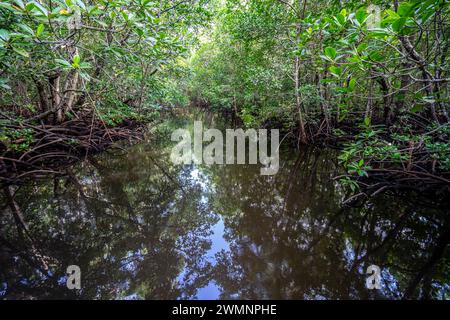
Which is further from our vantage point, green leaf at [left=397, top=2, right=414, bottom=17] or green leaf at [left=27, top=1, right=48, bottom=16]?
green leaf at [left=27, top=1, right=48, bottom=16]

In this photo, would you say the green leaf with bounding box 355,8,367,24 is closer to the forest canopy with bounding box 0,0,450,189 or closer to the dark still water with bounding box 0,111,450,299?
the forest canopy with bounding box 0,0,450,189

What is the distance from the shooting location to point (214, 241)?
2637 mm

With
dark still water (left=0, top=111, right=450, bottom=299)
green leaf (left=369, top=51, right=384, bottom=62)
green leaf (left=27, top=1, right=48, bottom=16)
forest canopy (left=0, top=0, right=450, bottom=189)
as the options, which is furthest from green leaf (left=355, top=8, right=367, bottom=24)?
green leaf (left=27, top=1, right=48, bottom=16)

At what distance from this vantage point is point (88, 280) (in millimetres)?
1913

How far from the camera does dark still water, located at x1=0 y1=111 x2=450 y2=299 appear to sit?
189 centimetres

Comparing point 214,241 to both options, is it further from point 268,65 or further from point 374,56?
point 268,65

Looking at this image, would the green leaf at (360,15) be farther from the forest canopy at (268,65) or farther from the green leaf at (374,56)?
the green leaf at (374,56)

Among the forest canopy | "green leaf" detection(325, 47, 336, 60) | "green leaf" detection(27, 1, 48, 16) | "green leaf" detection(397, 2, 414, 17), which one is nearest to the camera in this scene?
"green leaf" detection(397, 2, 414, 17)

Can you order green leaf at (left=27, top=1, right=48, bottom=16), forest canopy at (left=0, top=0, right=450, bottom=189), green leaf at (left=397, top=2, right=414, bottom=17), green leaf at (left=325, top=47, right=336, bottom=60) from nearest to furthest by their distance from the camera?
1. green leaf at (left=397, top=2, right=414, bottom=17)
2. green leaf at (left=27, top=1, right=48, bottom=16)
3. green leaf at (left=325, top=47, right=336, bottom=60)
4. forest canopy at (left=0, top=0, right=450, bottom=189)

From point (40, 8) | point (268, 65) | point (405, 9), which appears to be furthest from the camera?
point (268, 65)

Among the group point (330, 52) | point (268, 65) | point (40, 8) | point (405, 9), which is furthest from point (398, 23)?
point (268, 65)
